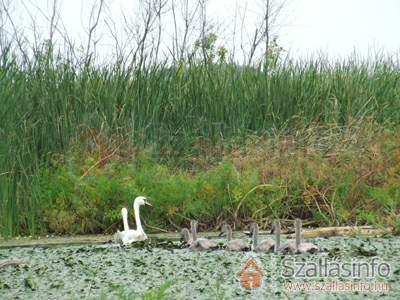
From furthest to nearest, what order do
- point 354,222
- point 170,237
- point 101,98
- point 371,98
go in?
point 371,98, point 101,98, point 354,222, point 170,237

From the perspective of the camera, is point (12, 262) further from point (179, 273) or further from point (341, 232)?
point (341, 232)

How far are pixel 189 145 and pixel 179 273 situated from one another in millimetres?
4516

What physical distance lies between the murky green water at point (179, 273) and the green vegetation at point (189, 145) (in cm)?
174

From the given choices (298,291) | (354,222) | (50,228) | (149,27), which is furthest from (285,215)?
(149,27)

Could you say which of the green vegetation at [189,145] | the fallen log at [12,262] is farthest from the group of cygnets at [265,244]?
the green vegetation at [189,145]

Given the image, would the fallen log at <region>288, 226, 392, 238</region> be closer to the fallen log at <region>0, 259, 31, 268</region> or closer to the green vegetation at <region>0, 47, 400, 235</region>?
the green vegetation at <region>0, 47, 400, 235</region>

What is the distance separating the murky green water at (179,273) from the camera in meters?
4.46

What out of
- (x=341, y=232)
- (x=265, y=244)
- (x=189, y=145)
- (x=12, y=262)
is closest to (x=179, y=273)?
(x=265, y=244)

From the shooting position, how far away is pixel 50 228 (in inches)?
320

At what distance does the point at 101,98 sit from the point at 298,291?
5401 mm

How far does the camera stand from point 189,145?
948cm

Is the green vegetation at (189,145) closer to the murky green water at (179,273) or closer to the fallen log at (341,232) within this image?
the fallen log at (341,232)

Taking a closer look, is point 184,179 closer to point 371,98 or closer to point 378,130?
point 378,130

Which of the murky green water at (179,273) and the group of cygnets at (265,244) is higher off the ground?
the group of cygnets at (265,244)
